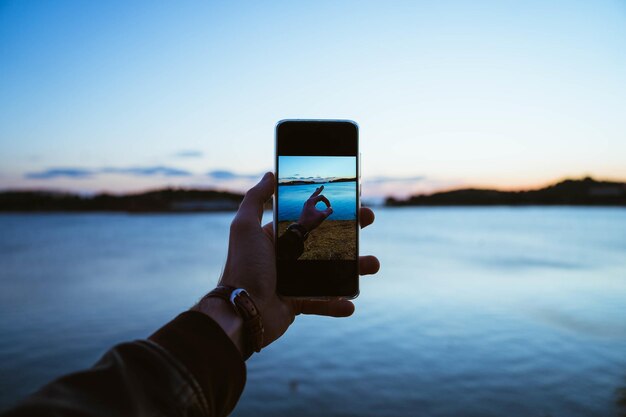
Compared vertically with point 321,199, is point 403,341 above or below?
below

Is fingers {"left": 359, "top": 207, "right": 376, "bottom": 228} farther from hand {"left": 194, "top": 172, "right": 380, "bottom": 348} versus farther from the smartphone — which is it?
the smartphone

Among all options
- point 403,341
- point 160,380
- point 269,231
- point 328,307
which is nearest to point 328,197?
point 269,231

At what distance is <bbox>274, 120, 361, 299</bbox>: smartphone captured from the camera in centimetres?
277

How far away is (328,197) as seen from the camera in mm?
2846

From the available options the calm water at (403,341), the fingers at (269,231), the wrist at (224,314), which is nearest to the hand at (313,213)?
the fingers at (269,231)

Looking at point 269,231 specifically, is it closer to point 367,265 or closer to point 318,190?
point 318,190

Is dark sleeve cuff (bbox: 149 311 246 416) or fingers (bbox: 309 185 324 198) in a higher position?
fingers (bbox: 309 185 324 198)

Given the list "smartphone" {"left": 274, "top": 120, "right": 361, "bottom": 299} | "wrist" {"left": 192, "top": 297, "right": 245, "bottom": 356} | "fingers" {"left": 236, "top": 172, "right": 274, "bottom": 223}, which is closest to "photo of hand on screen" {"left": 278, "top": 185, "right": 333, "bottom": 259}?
"smartphone" {"left": 274, "top": 120, "right": 361, "bottom": 299}

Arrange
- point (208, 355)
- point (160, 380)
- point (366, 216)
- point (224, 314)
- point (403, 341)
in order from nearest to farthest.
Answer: point (160, 380) → point (208, 355) → point (224, 314) → point (366, 216) → point (403, 341)

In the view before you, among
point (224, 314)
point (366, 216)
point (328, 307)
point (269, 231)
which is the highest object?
point (366, 216)

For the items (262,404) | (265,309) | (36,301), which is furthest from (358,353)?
(36,301)

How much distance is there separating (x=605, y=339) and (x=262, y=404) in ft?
25.2

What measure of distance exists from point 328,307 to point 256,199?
934mm

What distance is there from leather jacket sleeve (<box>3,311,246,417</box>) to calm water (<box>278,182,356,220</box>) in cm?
133
